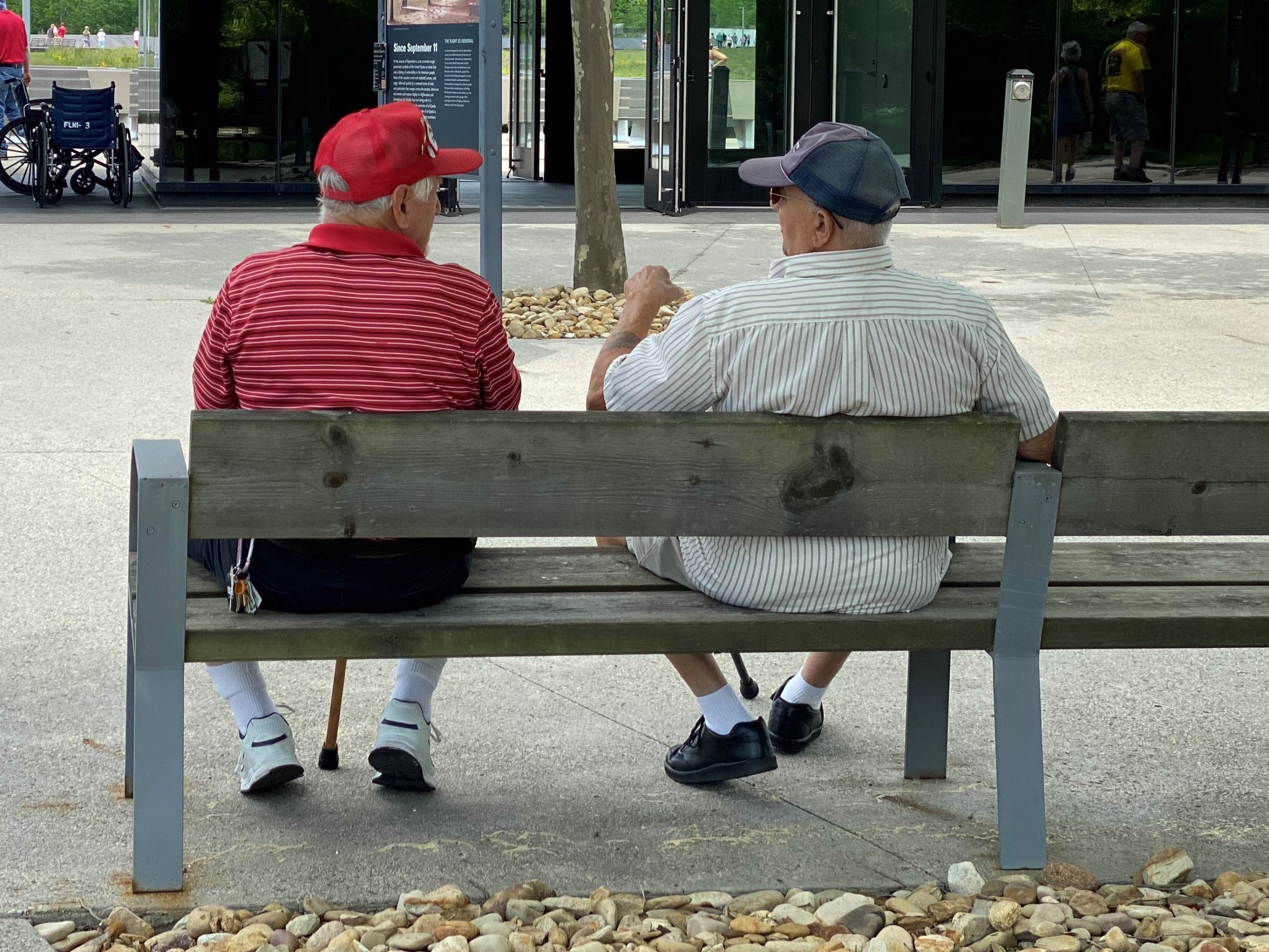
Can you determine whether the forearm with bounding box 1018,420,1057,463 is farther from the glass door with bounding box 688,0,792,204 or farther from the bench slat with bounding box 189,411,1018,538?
the glass door with bounding box 688,0,792,204

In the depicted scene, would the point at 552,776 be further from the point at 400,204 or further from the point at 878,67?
the point at 878,67

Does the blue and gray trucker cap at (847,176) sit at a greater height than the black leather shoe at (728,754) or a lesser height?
greater

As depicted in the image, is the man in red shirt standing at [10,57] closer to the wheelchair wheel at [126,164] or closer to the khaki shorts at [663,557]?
the wheelchair wheel at [126,164]

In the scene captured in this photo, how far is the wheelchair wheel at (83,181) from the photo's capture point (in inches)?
651

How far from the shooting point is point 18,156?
54.7 feet

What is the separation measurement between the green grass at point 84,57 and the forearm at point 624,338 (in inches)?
1824

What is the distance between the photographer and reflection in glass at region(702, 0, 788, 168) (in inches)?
656

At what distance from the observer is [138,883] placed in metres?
2.97

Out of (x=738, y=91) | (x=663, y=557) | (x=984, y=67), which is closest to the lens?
(x=663, y=557)

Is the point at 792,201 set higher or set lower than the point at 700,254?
higher

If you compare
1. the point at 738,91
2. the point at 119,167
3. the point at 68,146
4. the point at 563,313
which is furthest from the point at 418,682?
the point at 738,91

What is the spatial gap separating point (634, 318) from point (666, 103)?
12.9 metres

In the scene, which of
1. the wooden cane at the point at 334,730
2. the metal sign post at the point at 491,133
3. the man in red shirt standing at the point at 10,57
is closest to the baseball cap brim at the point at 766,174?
the wooden cane at the point at 334,730

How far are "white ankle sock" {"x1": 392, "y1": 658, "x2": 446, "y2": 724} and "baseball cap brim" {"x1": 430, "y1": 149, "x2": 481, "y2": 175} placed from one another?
1008 mm
